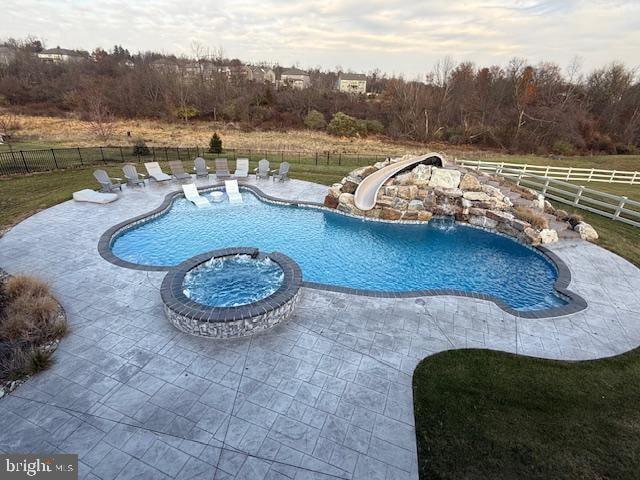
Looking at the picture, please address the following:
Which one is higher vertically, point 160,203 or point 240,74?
point 240,74

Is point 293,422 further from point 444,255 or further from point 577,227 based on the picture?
point 577,227

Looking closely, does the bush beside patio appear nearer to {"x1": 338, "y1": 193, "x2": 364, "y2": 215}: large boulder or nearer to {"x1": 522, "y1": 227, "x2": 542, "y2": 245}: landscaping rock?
{"x1": 338, "y1": 193, "x2": 364, "y2": 215}: large boulder

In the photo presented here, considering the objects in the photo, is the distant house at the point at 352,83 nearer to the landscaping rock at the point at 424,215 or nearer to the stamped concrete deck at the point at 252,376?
the landscaping rock at the point at 424,215

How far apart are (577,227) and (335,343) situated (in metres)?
11.3

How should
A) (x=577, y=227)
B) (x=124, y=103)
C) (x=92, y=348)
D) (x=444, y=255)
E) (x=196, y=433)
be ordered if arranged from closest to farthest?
(x=196, y=433)
(x=92, y=348)
(x=444, y=255)
(x=577, y=227)
(x=124, y=103)

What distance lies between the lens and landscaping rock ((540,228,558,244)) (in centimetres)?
1173

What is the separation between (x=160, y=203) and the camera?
549 inches

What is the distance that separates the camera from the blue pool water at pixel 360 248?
31.6 ft

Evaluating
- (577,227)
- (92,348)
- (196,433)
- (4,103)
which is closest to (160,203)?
(92,348)

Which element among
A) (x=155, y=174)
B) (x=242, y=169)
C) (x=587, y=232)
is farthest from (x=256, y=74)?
(x=587, y=232)

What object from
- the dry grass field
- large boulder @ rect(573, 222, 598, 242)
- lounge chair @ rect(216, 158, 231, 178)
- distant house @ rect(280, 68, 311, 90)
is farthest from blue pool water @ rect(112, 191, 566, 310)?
distant house @ rect(280, 68, 311, 90)

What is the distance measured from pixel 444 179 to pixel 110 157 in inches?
788

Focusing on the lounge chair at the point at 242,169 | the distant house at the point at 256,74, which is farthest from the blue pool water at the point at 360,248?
the distant house at the point at 256,74

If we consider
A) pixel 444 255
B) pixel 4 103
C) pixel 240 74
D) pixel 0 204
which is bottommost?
pixel 444 255
